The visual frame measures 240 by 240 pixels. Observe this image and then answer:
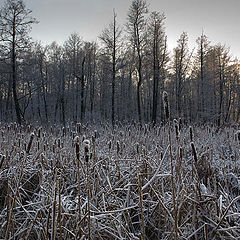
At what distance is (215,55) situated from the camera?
2505 cm

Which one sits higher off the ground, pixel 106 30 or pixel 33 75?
pixel 106 30

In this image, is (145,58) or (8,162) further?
(145,58)

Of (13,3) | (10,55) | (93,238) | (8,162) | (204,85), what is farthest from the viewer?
(204,85)

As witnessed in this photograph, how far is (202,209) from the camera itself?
1.69 metres

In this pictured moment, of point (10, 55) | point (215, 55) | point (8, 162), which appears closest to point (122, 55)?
point (10, 55)

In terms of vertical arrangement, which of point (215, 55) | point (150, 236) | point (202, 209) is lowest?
point (150, 236)

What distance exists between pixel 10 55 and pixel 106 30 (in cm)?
849

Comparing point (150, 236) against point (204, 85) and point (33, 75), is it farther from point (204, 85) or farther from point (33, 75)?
point (204, 85)

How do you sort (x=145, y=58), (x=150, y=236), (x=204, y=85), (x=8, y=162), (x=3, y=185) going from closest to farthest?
(x=150, y=236)
(x=3, y=185)
(x=8, y=162)
(x=145, y=58)
(x=204, y=85)

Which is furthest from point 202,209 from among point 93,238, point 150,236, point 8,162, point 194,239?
point 8,162

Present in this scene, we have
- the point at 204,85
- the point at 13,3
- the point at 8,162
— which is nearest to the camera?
the point at 8,162

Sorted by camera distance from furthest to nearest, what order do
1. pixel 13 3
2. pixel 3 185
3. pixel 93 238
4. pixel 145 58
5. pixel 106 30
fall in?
pixel 145 58, pixel 106 30, pixel 13 3, pixel 3 185, pixel 93 238

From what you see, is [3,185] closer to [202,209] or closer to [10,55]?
[202,209]

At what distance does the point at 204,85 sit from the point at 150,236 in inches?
969
